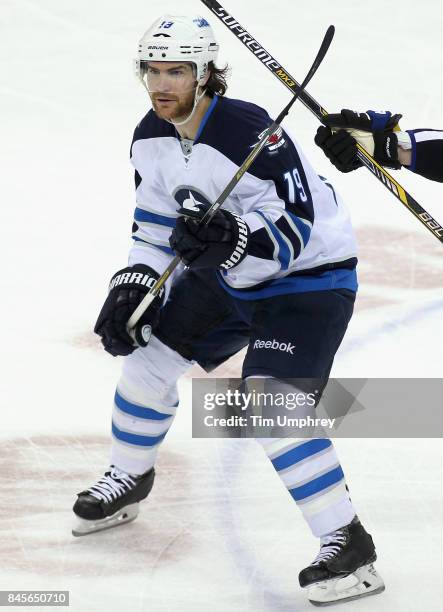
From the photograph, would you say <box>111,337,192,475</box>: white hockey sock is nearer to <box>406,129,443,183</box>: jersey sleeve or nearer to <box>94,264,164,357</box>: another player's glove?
<box>94,264,164,357</box>: another player's glove

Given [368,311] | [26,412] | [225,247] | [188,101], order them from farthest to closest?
1. [368,311]
2. [26,412]
3. [188,101]
4. [225,247]

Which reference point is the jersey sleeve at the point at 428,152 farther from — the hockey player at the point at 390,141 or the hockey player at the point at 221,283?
the hockey player at the point at 221,283

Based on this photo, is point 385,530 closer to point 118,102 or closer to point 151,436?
point 151,436

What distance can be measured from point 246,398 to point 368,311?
1.73 metres

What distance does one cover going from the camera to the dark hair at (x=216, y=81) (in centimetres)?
372

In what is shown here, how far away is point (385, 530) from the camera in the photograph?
386 cm

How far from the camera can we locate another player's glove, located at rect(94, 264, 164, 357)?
3.73m

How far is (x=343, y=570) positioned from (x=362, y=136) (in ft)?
4.27

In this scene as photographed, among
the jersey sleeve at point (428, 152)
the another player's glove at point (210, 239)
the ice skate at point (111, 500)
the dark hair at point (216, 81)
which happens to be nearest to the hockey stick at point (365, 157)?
the jersey sleeve at point (428, 152)

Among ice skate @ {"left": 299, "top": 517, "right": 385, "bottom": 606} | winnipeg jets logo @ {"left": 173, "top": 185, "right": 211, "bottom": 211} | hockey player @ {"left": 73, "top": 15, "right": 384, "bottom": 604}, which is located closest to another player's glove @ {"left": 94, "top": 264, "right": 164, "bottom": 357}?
hockey player @ {"left": 73, "top": 15, "right": 384, "bottom": 604}

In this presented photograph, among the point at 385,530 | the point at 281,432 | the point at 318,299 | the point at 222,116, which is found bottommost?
the point at 385,530

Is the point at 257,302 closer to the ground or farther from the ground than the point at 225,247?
closer to the ground

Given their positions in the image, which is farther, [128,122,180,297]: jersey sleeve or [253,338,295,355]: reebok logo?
[128,122,180,297]: jersey sleeve

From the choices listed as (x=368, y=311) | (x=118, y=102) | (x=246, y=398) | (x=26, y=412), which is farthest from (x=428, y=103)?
(x=246, y=398)
